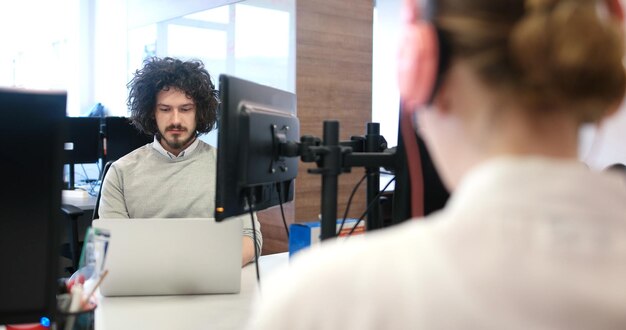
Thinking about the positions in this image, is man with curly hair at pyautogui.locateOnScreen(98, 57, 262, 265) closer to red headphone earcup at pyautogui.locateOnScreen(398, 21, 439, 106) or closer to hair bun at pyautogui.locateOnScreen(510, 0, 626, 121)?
red headphone earcup at pyautogui.locateOnScreen(398, 21, 439, 106)

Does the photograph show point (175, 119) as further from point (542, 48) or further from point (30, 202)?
point (542, 48)

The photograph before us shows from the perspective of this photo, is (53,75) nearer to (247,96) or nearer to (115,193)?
(115,193)

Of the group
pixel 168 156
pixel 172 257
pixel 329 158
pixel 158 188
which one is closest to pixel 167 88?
pixel 168 156

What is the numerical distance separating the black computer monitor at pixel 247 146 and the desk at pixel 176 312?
0.99ft

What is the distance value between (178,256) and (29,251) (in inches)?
24.6

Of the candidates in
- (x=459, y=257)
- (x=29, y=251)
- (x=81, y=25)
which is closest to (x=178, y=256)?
(x=29, y=251)

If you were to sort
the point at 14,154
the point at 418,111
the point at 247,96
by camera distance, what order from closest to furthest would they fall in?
the point at 418,111 → the point at 14,154 → the point at 247,96

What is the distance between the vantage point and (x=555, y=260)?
0.50m

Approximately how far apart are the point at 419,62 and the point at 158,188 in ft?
6.29

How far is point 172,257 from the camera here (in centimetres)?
155

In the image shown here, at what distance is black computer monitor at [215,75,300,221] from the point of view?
1.17 m

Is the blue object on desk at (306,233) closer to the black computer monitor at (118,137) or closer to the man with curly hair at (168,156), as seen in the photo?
the man with curly hair at (168,156)

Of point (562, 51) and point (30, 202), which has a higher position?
point (562, 51)

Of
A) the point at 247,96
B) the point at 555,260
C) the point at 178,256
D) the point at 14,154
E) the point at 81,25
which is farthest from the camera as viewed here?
the point at 81,25
